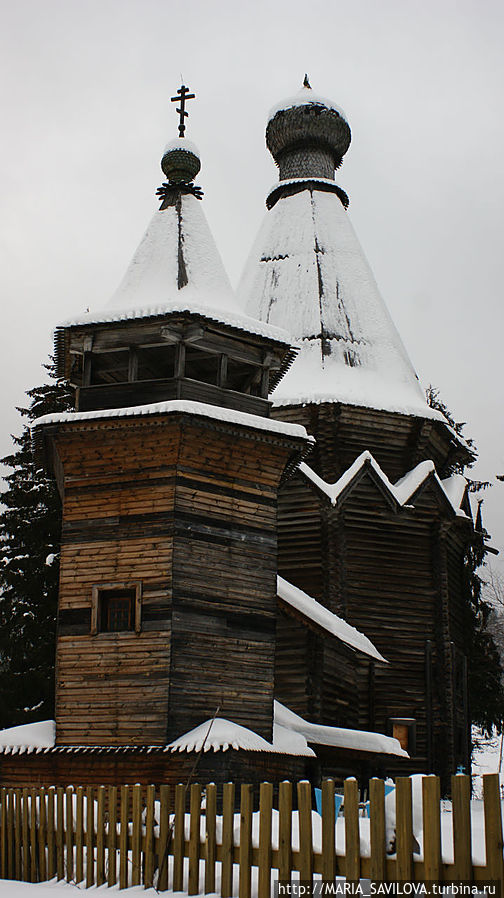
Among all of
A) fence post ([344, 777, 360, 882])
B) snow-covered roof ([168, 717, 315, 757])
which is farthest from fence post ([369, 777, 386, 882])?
snow-covered roof ([168, 717, 315, 757])

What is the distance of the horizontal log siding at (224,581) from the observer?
15.6m

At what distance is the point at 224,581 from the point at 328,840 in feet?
33.0

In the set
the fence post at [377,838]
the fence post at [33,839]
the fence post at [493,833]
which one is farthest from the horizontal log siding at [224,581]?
the fence post at [493,833]

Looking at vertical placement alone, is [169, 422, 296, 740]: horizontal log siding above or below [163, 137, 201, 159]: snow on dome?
below

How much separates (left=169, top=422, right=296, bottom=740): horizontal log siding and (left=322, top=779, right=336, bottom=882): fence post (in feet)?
29.4

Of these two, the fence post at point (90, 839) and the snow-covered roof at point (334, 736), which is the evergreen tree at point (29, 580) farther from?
the fence post at point (90, 839)

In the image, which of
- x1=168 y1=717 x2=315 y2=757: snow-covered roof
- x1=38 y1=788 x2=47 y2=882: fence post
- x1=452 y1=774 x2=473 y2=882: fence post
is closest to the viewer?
x1=452 y1=774 x2=473 y2=882: fence post

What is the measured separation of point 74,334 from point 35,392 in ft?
29.6

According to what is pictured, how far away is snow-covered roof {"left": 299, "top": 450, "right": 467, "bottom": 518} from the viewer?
938 inches

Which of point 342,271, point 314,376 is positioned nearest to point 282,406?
point 314,376

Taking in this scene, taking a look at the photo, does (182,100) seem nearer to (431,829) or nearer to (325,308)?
(325,308)

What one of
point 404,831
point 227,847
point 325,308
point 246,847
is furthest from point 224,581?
point 325,308

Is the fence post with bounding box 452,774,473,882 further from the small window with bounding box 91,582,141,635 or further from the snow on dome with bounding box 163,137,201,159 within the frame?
the snow on dome with bounding box 163,137,201,159

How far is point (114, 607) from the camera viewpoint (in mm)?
16172
